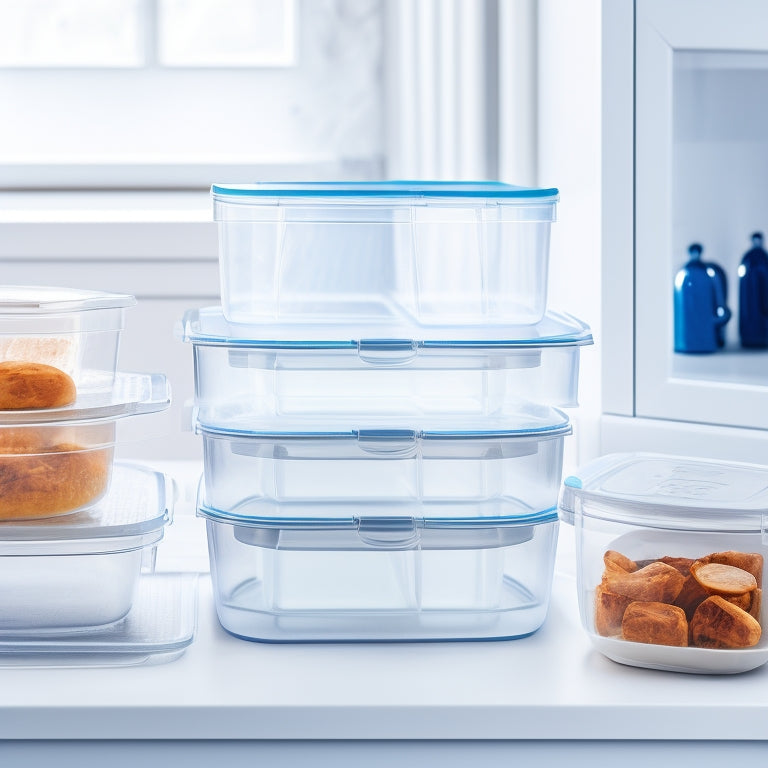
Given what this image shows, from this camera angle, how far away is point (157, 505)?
76 centimetres

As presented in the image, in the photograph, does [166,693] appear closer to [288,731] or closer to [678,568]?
[288,731]

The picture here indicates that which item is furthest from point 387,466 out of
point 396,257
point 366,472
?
point 396,257

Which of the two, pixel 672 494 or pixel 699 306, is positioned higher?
pixel 699 306

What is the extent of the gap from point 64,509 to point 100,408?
8 centimetres

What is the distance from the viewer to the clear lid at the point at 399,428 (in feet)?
2.31

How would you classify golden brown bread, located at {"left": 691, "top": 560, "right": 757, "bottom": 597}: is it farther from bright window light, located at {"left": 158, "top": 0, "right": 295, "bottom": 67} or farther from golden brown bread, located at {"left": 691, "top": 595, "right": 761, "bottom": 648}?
bright window light, located at {"left": 158, "top": 0, "right": 295, "bottom": 67}

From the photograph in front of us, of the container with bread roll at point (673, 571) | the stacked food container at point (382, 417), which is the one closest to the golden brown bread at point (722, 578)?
the container with bread roll at point (673, 571)

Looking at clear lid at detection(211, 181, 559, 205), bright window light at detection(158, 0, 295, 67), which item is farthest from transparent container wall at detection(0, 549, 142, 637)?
bright window light at detection(158, 0, 295, 67)

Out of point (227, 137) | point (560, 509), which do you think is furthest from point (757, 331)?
point (227, 137)

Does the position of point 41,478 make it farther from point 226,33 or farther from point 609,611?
point 226,33

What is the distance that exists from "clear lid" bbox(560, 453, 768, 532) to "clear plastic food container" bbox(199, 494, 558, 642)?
0.14 ft

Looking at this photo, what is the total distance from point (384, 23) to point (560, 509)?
38.4 inches

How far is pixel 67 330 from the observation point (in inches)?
29.0

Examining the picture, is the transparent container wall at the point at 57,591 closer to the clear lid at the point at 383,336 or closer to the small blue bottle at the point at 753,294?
the clear lid at the point at 383,336
